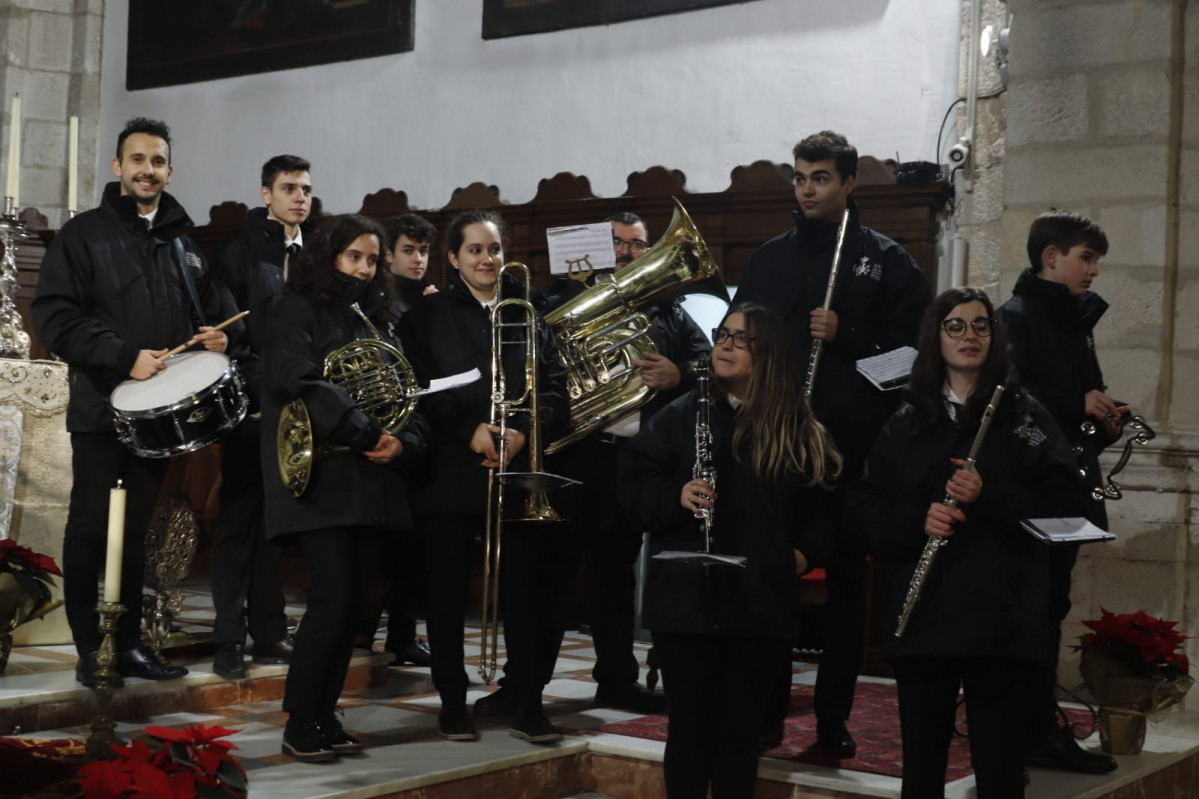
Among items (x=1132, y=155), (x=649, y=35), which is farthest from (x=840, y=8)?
(x=1132, y=155)

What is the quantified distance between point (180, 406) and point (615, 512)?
1520 mm

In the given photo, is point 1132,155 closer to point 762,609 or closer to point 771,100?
point 771,100

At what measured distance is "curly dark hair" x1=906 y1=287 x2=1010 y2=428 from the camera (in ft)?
11.4

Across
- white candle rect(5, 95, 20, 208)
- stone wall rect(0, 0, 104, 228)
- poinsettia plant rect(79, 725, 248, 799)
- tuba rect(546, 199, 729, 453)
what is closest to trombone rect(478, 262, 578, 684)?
tuba rect(546, 199, 729, 453)

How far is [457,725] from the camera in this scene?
434 cm

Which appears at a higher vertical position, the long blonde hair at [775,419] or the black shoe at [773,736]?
the long blonde hair at [775,419]

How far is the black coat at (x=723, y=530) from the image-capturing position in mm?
3449

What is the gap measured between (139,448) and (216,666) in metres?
0.94

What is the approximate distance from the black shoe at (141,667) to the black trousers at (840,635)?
6.90 feet

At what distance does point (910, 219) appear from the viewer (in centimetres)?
701

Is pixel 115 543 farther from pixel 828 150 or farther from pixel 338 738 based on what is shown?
pixel 828 150

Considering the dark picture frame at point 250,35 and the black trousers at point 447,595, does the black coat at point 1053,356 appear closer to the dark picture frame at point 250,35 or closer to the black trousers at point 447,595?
the black trousers at point 447,595

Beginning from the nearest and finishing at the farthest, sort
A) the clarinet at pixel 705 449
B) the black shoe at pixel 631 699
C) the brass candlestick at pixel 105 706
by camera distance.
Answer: the brass candlestick at pixel 105 706, the clarinet at pixel 705 449, the black shoe at pixel 631 699

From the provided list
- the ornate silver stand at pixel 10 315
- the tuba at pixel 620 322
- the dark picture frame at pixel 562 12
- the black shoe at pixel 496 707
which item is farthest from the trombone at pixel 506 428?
the dark picture frame at pixel 562 12
